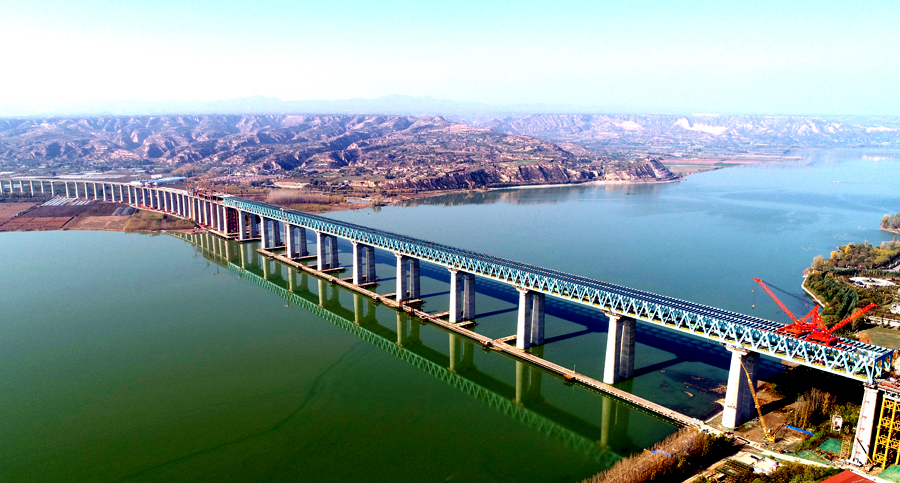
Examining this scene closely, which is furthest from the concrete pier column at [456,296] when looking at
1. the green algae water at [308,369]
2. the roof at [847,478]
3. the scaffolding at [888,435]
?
the scaffolding at [888,435]

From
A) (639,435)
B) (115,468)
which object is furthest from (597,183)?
(115,468)

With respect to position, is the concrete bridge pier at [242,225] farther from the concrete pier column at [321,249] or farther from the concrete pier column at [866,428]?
the concrete pier column at [866,428]

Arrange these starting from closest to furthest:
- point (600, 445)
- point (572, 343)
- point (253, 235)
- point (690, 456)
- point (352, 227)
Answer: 1. point (690, 456)
2. point (600, 445)
3. point (572, 343)
4. point (352, 227)
5. point (253, 235)

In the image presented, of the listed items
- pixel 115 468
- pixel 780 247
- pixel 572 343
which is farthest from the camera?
pixel 780 247

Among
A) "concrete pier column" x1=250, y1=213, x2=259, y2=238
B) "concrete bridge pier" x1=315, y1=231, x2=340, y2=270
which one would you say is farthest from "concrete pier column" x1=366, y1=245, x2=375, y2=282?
"concrete pier column" x1=250, y1=213, x2=259, y2=238

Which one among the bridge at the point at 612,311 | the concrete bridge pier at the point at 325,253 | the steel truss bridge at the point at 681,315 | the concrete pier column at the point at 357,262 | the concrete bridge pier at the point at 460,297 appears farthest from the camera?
the concrete bridge pier at the point at 325,253

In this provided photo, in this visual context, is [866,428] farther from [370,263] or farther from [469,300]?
[370,263]

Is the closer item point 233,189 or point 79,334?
point 79,334

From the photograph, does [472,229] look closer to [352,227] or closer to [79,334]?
[352,227]
